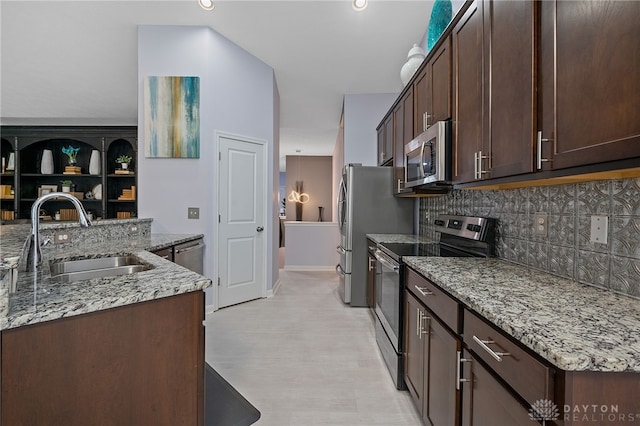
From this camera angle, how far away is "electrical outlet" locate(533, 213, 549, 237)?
56.6 inches

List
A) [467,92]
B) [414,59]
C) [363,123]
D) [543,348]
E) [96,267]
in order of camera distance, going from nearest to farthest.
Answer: [543,348], [467,92], [96,267], [414,59], [363,123]

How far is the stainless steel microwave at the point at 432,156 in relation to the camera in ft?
6.19

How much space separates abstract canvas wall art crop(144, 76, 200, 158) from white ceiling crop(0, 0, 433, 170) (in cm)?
65

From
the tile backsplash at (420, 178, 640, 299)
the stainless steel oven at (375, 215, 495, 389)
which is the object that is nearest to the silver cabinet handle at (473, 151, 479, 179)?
the tile backsplash at (420, 178, 640, 299)

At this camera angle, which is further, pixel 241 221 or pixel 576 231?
pixel 241 221

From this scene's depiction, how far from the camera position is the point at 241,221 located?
360 cm

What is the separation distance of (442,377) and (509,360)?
531 mm

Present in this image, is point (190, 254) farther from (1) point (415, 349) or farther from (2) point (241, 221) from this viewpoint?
(1) point (415, 349)

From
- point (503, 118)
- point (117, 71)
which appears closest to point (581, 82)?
point (503, 118)

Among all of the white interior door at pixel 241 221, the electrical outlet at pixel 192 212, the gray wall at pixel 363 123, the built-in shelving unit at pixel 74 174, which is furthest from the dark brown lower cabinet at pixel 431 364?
the built-in shelving unit at pixel 74 174

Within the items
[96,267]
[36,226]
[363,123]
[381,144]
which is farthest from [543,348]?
[363,123]

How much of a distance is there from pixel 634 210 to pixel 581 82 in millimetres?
492

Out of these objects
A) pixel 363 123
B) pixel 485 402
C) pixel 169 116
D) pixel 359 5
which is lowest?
pixel 485 402

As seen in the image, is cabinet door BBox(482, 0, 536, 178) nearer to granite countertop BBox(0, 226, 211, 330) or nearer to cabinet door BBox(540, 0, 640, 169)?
cabinet door BBox(540, 0, 640, 169)
